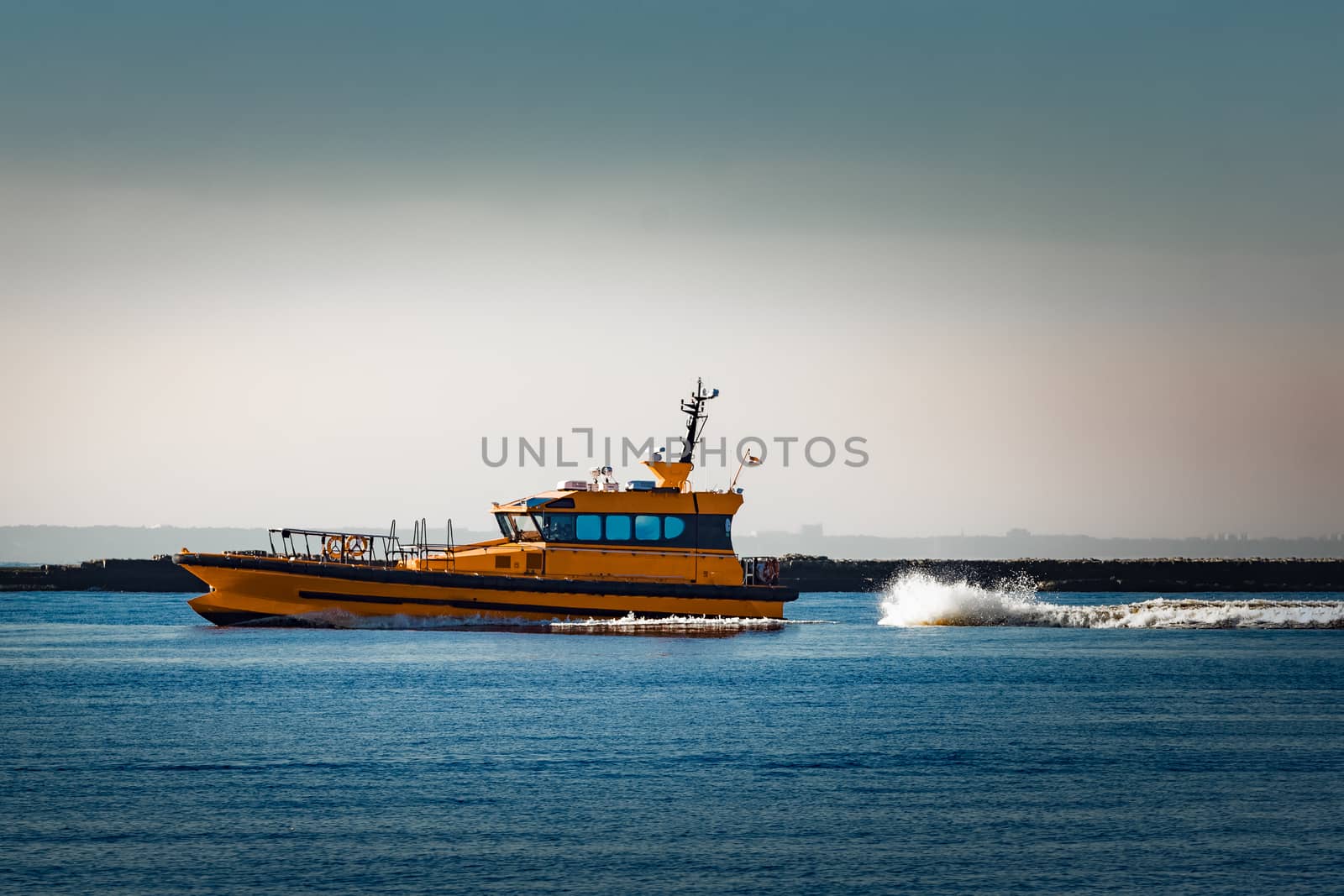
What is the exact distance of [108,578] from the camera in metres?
93.4

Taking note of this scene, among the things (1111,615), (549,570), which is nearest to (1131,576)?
(1111,615)

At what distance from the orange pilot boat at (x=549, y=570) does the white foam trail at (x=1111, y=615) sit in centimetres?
1385

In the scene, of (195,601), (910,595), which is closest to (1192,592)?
(910,595)

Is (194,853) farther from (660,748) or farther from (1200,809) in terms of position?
(1200,809)

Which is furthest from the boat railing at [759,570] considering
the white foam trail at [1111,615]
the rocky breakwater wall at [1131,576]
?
the rocky breakwater wall at [1131,576]

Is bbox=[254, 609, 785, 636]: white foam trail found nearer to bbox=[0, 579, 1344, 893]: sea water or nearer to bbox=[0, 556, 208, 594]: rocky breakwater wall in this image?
bbox=[0, 579, 1344, 893]: sea water

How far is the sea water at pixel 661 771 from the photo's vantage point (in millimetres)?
13117

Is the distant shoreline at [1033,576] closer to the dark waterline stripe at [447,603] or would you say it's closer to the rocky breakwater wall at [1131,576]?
the rocky breakwater wall at [1131,576]

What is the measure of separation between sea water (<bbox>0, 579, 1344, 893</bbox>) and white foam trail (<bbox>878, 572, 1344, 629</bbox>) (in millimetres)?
13160

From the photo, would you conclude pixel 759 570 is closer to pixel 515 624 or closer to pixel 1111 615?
pixel 515 624

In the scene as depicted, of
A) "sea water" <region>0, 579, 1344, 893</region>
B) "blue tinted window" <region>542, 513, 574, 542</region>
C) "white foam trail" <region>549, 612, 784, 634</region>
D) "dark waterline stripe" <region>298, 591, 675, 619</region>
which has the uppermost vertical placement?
"blue tinted window" <region>542, 513, 574, 542</region>

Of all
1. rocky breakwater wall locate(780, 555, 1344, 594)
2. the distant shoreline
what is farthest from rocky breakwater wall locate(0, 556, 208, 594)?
rocky breakwater wall locate(780, 555, 1344, 594)

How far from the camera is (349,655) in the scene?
33.7 metres

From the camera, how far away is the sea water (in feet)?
43.0
